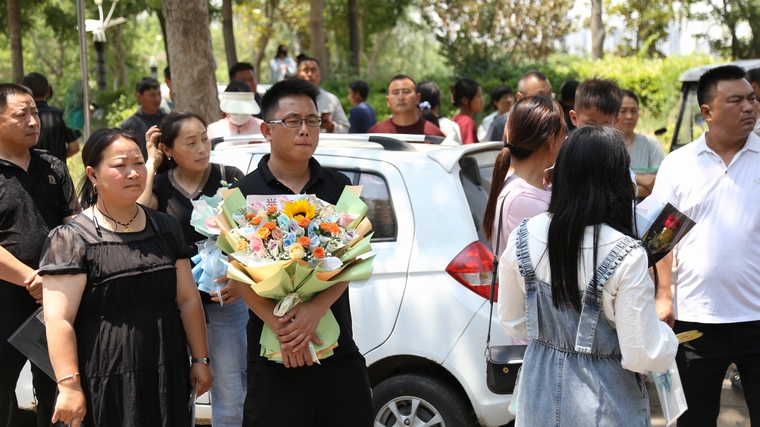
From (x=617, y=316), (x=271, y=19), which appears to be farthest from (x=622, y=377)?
(x=271, y=19)

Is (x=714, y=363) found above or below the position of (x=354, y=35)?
below

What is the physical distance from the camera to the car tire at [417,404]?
13.9ft

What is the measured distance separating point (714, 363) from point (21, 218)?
3.61 metres

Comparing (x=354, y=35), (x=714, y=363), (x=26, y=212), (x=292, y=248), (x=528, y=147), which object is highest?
(x=354, y=35)

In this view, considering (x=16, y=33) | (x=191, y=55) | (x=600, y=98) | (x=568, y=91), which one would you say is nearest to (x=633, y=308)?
(x=600, y=98)

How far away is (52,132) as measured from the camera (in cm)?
802

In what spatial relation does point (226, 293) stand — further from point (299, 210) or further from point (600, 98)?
point (600, 98)

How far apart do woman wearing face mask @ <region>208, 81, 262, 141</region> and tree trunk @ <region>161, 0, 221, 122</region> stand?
0.41m

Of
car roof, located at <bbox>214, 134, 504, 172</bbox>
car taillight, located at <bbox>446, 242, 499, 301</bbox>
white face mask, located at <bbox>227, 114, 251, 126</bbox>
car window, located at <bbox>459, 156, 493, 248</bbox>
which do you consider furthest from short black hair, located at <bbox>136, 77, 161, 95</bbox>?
car taillight, located at <bbox>446, 242, 499, 301</bbox>

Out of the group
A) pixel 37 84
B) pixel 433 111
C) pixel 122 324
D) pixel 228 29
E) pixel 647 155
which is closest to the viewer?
pixel 122 324

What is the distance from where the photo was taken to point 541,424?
287 cm

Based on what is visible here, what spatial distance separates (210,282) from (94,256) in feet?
2.35

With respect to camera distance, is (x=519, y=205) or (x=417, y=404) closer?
(x=519, y=205)

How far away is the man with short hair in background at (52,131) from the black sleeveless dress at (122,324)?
197 inches
